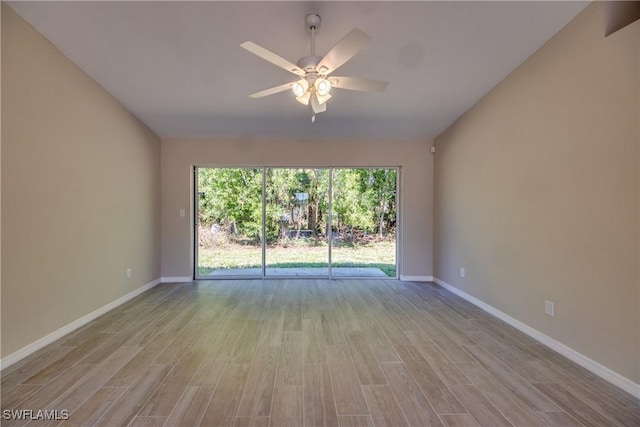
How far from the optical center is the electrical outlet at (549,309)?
2.57 m

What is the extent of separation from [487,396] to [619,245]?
56.9 inches

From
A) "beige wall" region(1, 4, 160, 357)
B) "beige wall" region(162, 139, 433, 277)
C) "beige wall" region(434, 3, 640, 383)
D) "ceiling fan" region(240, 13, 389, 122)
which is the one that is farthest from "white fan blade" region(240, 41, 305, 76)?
"beige wall" region(162, 139, 433, 277)

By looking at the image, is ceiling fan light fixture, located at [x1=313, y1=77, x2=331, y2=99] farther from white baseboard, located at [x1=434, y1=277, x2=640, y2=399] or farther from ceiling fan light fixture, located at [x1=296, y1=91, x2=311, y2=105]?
white baseboard, located at [x1=434, y1=277, x2=640, y2=399]

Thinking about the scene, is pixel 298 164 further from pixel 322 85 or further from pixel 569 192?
pixel 569 192

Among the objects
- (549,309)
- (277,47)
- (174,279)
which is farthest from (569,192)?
(174,279)

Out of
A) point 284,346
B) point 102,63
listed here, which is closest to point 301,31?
point 102,63

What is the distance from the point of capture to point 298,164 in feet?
15.9

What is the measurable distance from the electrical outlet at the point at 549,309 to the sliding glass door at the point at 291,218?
2.53 meters

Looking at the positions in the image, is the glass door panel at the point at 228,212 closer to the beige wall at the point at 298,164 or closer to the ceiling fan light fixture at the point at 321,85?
the beige wall at the point at 298,164

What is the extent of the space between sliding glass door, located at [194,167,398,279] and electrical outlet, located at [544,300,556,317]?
8.31ft

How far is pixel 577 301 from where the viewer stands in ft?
7.70

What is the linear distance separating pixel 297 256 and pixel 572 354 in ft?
12.2

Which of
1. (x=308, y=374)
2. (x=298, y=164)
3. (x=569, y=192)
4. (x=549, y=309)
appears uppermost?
(x=298, y=164)

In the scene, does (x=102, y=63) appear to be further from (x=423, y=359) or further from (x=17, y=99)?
(x=423, y=359)
